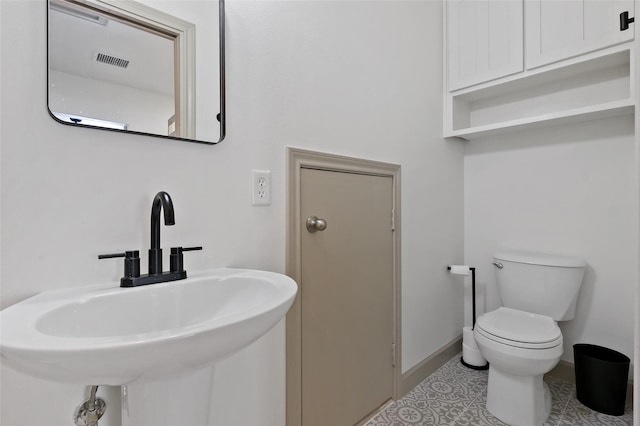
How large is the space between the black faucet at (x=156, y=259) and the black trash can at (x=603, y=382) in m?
2.01

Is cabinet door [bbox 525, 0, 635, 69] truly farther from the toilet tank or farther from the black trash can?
the black trash can

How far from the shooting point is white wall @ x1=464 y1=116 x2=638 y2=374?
172cm

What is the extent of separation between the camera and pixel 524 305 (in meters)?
1.81

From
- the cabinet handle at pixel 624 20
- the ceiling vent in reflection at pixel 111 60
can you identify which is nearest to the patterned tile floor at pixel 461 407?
the ceiling vent in reflection at pixel 111 60

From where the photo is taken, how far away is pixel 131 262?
782mm

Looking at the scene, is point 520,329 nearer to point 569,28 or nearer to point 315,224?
point 315,224

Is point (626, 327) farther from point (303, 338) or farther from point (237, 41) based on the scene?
point (237, 41)

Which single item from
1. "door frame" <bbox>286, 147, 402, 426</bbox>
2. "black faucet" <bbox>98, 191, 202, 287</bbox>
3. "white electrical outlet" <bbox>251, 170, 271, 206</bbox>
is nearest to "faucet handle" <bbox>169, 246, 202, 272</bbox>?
"black faucet" <bbox>98, 191, 202, 287</bbox>

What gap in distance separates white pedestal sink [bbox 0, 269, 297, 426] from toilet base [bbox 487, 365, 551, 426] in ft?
4.47

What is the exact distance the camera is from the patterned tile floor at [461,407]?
58.9 inches

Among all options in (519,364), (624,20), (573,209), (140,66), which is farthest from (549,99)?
(140,66)

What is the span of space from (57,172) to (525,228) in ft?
7.72

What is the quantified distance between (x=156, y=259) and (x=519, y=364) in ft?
5.10

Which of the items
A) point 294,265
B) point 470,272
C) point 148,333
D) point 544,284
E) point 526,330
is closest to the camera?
point 148,333
